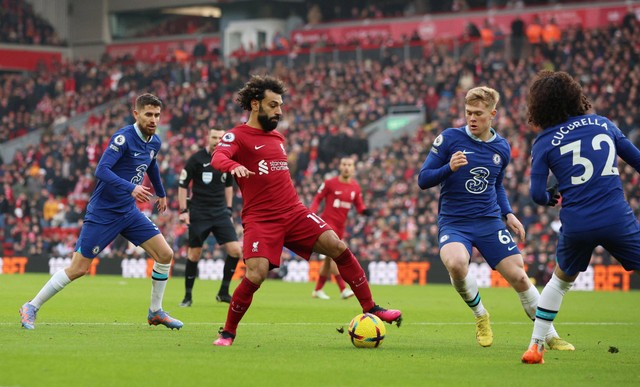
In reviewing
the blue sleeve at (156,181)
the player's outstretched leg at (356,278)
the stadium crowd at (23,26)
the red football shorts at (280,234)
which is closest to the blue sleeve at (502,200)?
the player's outstretched leg at (356,278)

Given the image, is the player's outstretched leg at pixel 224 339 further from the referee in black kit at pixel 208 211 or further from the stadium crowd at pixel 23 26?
the stadium crowd at pixel 23 26

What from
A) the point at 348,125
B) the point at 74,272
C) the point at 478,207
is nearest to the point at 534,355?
the point at 478,207

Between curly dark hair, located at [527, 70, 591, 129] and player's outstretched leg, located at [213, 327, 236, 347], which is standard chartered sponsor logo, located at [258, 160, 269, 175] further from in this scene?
curly dark hair, located at [527, 70, 591, 129]

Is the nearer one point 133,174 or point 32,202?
point 133,174

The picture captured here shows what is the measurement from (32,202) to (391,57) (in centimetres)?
1329

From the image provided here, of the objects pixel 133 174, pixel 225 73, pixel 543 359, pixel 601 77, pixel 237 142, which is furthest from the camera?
pixel 225 73

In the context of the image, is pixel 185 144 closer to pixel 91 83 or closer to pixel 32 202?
pixel 32 202

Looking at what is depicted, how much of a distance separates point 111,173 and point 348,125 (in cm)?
2517

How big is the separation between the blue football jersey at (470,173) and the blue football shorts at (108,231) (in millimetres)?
3398

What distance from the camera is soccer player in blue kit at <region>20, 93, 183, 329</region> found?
12.1 meters

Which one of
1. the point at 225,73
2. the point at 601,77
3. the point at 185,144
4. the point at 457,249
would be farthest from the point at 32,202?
the point at 457,249

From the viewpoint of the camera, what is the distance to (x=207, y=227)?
17.5m

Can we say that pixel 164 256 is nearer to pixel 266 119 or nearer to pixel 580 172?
pixel 266 119

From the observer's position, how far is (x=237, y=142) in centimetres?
1049
